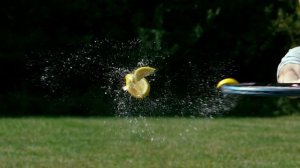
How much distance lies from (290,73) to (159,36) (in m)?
8.29

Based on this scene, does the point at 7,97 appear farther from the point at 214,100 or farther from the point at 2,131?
the point at 214,100

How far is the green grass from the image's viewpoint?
6316 millimetres

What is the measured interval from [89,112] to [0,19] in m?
2.17

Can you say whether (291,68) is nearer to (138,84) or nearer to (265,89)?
(265,89)

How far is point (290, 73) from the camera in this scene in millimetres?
3650

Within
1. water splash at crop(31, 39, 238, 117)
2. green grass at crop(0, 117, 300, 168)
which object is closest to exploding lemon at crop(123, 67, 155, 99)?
green grass at crop(0, 117, 300, 168)

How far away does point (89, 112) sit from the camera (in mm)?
11141

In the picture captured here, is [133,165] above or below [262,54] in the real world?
below

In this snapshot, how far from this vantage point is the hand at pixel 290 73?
3.61 metres

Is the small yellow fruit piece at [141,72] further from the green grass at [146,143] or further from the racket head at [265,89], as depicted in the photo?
the green grass at [146,143]

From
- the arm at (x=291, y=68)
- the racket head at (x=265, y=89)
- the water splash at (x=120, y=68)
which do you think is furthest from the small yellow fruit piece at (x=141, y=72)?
the water splash at (x=120, y=68)

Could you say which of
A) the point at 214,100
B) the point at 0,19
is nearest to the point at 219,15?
the point at 0,19

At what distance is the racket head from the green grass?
2.60 meters

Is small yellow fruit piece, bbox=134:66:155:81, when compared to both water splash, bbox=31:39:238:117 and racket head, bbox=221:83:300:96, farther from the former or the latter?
water splash, bbox=31:39:238:117
